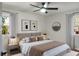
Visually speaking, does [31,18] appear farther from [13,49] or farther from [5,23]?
[13,49]

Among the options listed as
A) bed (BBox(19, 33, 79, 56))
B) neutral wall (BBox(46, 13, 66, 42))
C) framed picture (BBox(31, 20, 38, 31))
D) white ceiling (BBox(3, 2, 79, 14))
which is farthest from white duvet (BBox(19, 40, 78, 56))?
white ceiling (BBox(3, 2, 79, 14))

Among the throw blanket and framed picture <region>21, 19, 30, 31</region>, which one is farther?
framed picture <region>21, 19, 30, 31</region>

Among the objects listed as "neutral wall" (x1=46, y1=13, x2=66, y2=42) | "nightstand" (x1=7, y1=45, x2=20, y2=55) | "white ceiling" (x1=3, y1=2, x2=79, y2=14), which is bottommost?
"nightstand" (x1=7, y1=45, x2=20, y2=55)

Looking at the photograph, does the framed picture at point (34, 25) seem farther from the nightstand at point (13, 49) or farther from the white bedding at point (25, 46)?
the nightstand at point (13, 49)

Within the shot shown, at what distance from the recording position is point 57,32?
1671 mm

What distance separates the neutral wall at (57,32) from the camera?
1.63 metres

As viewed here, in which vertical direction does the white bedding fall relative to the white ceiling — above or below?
below

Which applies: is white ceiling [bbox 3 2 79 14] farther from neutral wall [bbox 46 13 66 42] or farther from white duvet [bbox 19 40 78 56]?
white duvet [bbox 19 40 78 56]

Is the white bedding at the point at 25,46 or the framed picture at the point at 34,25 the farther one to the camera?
the framed picture at the point at 34,25

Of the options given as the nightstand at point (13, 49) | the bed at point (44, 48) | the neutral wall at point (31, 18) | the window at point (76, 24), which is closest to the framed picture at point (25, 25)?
the neutral wall at point (31, 18)

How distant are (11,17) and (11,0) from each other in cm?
26

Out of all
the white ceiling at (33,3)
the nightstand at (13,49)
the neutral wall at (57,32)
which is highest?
the white ceiling at (33,3)

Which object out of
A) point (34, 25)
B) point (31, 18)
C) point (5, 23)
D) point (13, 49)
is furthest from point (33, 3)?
point (13, 49)

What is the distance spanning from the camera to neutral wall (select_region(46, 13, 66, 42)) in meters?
1.63
